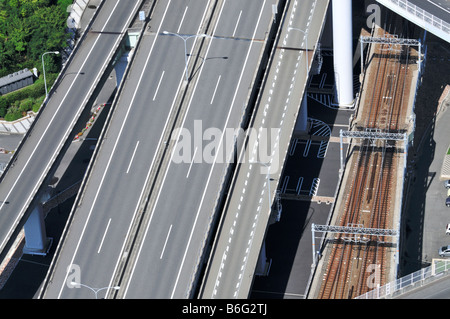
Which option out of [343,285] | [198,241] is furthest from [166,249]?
[343,285]

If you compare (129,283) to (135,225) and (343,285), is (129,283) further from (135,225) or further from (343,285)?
(343,285)

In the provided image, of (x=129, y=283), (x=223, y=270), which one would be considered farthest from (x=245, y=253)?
(x=129, y=283)

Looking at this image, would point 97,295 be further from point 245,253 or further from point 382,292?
point 382,292

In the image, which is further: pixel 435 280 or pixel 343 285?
pixel 343 285

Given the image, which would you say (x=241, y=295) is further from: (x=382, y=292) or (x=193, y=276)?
(x=382, y=292)

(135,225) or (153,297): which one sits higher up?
(135,225)

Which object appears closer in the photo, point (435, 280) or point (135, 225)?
point (435, 280)

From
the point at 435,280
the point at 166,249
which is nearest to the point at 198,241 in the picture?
the point at 166,249
